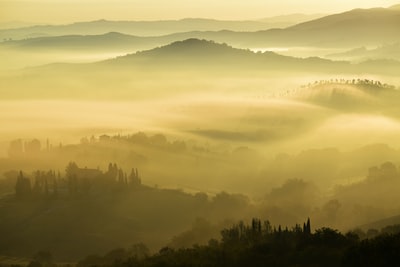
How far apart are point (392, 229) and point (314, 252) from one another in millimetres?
54162

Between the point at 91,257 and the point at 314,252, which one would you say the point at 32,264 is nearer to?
the point at 91,257

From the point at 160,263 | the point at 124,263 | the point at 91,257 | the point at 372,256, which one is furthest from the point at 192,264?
the point at 91,257

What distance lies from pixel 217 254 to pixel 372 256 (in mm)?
35379

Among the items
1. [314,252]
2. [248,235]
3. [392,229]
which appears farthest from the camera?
[392,229]

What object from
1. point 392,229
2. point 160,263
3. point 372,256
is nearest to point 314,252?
point 372,256

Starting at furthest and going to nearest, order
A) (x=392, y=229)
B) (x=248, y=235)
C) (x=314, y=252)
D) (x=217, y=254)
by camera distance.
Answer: (x=392, y=229), (x=248, y=235), (x=217, y=254), (x=314, y=252)

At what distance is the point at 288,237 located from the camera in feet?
502

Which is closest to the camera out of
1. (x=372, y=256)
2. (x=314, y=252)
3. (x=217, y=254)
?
(x=372, y=256)

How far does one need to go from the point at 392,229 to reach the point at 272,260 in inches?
2276

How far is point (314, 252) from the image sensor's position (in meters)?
140

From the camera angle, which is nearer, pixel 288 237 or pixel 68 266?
pixel 288 237

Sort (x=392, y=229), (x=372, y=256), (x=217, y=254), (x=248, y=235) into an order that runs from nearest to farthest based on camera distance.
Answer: (x=372, y=256) < (x=217, y=254) < (x=248, y=235) < (x=392, y=229)

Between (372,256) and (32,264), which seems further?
(32,264)

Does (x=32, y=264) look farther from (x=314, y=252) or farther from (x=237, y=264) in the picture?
(x=314, y=252)
